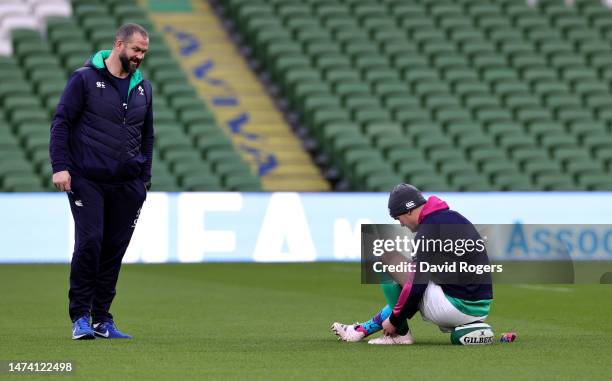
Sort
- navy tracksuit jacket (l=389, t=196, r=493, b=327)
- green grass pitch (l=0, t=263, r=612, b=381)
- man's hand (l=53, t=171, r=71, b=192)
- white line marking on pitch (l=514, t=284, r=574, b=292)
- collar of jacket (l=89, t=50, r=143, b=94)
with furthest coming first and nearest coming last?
white line marking on pitch (l=514, t=284, r=574, b=292), collar of jacket (l=89, t=50, r=143, b=94), man's hand (l=53, t=171, r=71, b=192), navy tracksuit jacket (l=389, t=196, r=493, b=327), green grass pitch (l=0, t=263, r=612, b=381)

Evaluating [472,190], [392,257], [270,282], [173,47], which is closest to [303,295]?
[270,282]

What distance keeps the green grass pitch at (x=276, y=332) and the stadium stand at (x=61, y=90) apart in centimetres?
325

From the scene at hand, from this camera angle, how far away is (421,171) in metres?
21.6

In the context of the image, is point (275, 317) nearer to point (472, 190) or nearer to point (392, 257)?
point (392, 257)

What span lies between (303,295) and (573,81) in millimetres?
12607

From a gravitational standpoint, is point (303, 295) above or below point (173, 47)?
below

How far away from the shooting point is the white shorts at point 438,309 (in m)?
9.16

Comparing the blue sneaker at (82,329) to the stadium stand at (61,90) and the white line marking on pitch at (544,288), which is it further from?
the stadium stand at (61,90)

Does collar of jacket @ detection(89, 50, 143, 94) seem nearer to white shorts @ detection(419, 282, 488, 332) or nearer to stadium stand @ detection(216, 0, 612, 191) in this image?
white shorts @ detection(419, 282, 488, 332)

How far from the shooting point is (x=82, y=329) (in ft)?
31.6

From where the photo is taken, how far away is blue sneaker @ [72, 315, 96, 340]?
31.6ft

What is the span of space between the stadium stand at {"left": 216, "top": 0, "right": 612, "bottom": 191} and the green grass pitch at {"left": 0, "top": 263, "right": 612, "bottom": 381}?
558cm

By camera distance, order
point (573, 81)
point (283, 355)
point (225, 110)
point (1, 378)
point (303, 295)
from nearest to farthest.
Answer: point (1, 378)
point (283, 355)
point (303, 295)
point (225, 110)
point (573, 81)

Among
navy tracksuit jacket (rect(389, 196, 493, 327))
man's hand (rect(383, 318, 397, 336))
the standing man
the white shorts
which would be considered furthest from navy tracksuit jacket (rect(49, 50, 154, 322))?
the white shorts
